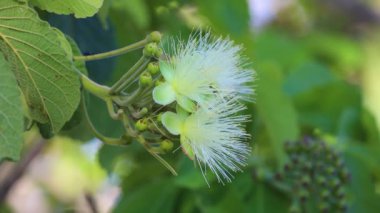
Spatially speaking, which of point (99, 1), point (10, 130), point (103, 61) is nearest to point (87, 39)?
point (103, 61)

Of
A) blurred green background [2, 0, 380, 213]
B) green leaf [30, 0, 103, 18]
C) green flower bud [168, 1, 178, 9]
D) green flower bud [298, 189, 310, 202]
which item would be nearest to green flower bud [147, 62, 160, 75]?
green leaf [30, 0, 103, 18]

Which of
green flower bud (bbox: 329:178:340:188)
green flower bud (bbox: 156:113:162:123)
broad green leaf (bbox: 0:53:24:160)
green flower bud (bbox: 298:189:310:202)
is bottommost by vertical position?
broad green leaf (bbox: 0:53:24:160)

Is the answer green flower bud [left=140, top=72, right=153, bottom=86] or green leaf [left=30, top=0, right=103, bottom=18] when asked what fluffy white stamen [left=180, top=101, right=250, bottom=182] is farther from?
green leaf [left=30, top=0, right=103, bottom=18]

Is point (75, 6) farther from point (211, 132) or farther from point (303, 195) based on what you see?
point (303, 195)

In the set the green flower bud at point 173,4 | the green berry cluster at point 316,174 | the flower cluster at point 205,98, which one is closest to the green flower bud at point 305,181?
the green berry cluster at point 316,174

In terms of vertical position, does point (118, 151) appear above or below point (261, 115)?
below

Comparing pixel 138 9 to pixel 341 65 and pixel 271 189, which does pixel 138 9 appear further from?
pixel 341 65

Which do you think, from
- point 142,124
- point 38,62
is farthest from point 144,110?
point 38,62
